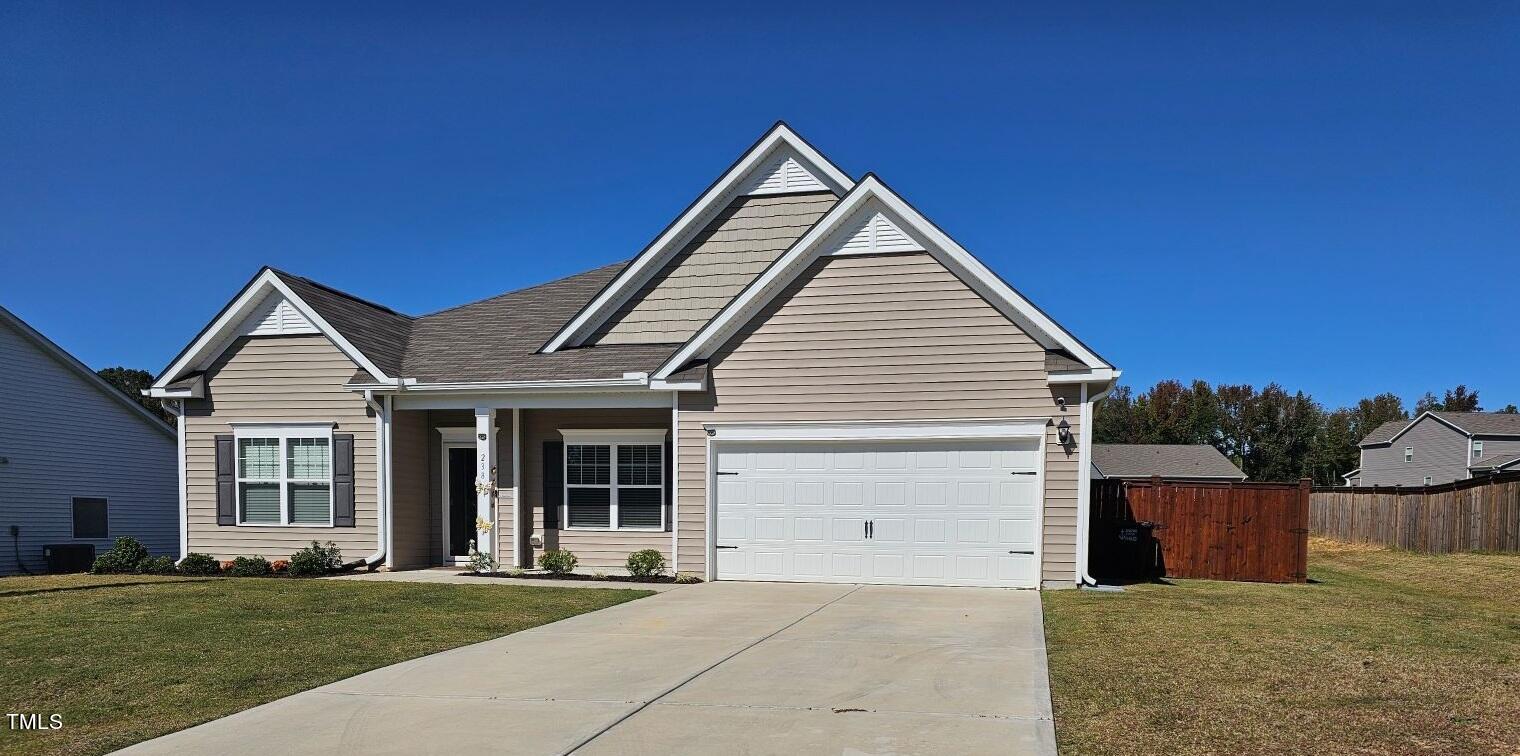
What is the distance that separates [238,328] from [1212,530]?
54.5ft

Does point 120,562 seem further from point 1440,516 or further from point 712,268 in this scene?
point 1440,516

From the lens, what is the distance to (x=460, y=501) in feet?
53.0

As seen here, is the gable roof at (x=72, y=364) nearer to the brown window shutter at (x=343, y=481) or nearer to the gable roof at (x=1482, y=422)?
the brown window shutter at (x=343, y=481)

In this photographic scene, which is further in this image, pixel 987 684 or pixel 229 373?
pixel 229 373

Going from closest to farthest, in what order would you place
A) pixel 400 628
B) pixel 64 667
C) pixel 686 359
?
pixel 64 667, pixel 400 628, pixel 686 359

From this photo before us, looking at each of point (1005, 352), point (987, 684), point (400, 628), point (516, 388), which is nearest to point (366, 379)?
point (516, 388)

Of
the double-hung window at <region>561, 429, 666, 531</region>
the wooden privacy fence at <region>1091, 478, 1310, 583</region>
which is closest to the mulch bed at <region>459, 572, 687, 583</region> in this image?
the double-hung window at <region>561, 429, 666, 531</region>

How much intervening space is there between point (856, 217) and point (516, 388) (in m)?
5.91

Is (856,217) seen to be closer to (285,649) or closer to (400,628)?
(400,628)

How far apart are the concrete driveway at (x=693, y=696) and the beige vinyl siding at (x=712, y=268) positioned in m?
7.22

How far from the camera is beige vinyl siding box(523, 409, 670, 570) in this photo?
14.9 m

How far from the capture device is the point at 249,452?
15727 millimetres

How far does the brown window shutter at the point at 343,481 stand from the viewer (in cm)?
1520

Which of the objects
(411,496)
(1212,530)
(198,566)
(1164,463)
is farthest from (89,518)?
(1164,463)
